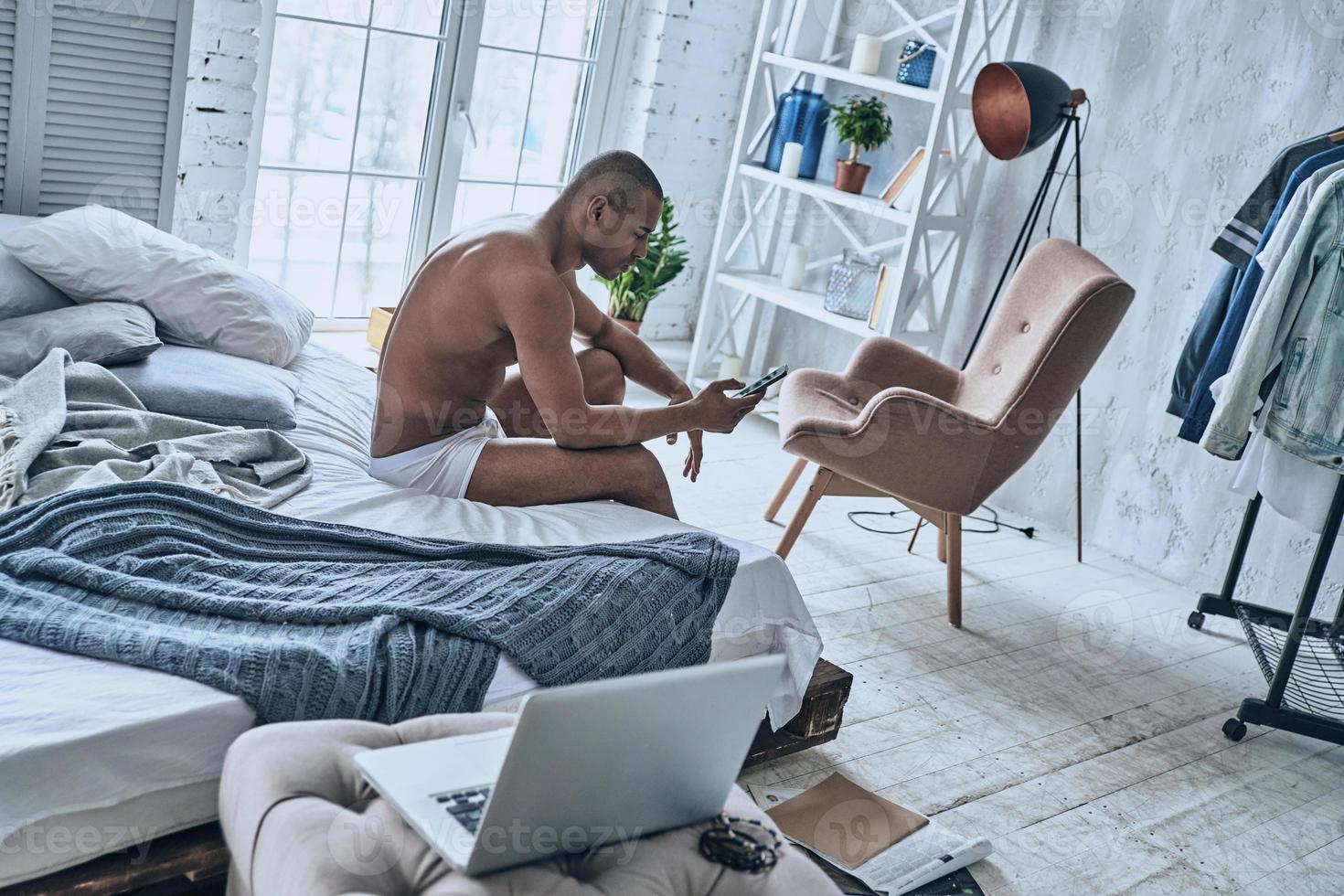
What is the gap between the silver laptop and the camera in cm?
112

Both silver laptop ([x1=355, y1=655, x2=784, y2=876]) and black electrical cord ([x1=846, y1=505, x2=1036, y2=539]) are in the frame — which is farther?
black electrical cord ([x1=846, y1=505, x2=1036, y2=539])

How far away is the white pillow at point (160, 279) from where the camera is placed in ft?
8.27

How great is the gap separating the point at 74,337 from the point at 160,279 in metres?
0.34

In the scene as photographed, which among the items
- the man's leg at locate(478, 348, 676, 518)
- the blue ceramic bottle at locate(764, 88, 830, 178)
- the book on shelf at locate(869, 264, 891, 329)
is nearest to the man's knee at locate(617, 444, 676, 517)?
the man's leg at locate(478, 348, 676, 518)

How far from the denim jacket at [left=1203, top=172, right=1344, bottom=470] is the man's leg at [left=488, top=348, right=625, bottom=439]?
1478mm

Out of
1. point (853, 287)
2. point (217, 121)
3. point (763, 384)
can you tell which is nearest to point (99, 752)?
point (763, 384)

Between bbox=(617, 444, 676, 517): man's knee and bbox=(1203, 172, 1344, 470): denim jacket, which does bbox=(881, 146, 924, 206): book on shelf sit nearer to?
bbox=(1203, 172, 1344, 470): denim jacket

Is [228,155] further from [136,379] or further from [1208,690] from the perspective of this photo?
[1208,690]

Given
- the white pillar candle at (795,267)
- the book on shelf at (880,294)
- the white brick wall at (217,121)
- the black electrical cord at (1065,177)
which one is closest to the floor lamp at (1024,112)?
the black electrical cord at (1065,177)

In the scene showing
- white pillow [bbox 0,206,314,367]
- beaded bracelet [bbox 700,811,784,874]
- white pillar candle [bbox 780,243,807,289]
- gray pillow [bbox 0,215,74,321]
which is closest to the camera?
beaded bracelet [bbox 700,811,784,874]

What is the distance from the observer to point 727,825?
132cm

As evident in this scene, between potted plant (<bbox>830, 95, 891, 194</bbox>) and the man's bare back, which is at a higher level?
potted plant (<bbox>830, 95, 891, 194</bbox>)

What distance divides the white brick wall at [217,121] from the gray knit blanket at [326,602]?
2.03 meters

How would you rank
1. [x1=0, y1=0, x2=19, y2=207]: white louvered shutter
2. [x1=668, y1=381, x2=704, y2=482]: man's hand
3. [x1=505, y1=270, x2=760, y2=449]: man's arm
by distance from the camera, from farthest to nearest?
[x1=0, y1=0, x2=19, y2=207]: white louvered shutter, [x1=668, y1=381, x2=704, y2=482]: man's hand, [x1=505, y1=270, x2=760, y2=449]: man's arm
